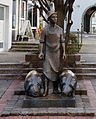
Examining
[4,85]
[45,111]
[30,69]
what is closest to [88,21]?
[30,69]

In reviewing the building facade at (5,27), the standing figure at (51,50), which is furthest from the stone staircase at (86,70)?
the building facade at (5,27)

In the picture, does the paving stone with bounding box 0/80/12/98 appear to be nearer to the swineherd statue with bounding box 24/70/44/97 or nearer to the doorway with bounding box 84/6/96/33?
the swineherd statue with bounding box 24/70/44/97

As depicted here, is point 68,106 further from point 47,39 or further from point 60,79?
point 47,39

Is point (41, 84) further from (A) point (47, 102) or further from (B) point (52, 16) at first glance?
(B) point (52, 16)

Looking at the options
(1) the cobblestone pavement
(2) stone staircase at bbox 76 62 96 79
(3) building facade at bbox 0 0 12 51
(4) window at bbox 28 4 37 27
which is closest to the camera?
(1) the cobblestone pavement

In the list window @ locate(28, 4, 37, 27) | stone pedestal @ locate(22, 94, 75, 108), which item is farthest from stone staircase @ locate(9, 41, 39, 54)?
stone pedestal @ locate(22, 94, 75, 108)

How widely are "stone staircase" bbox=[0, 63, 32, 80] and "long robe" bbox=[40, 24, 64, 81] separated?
10.5 feet

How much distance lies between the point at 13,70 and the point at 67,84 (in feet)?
13.5

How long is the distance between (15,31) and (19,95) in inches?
424

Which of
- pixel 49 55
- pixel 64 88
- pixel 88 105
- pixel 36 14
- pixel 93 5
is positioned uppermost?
pixel 93 5

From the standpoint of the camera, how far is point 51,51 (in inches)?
240

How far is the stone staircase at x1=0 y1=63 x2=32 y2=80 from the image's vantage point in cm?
952

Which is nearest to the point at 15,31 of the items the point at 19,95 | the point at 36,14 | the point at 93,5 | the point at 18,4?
the point at 18,4

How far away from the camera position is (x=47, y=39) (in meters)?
6.12
